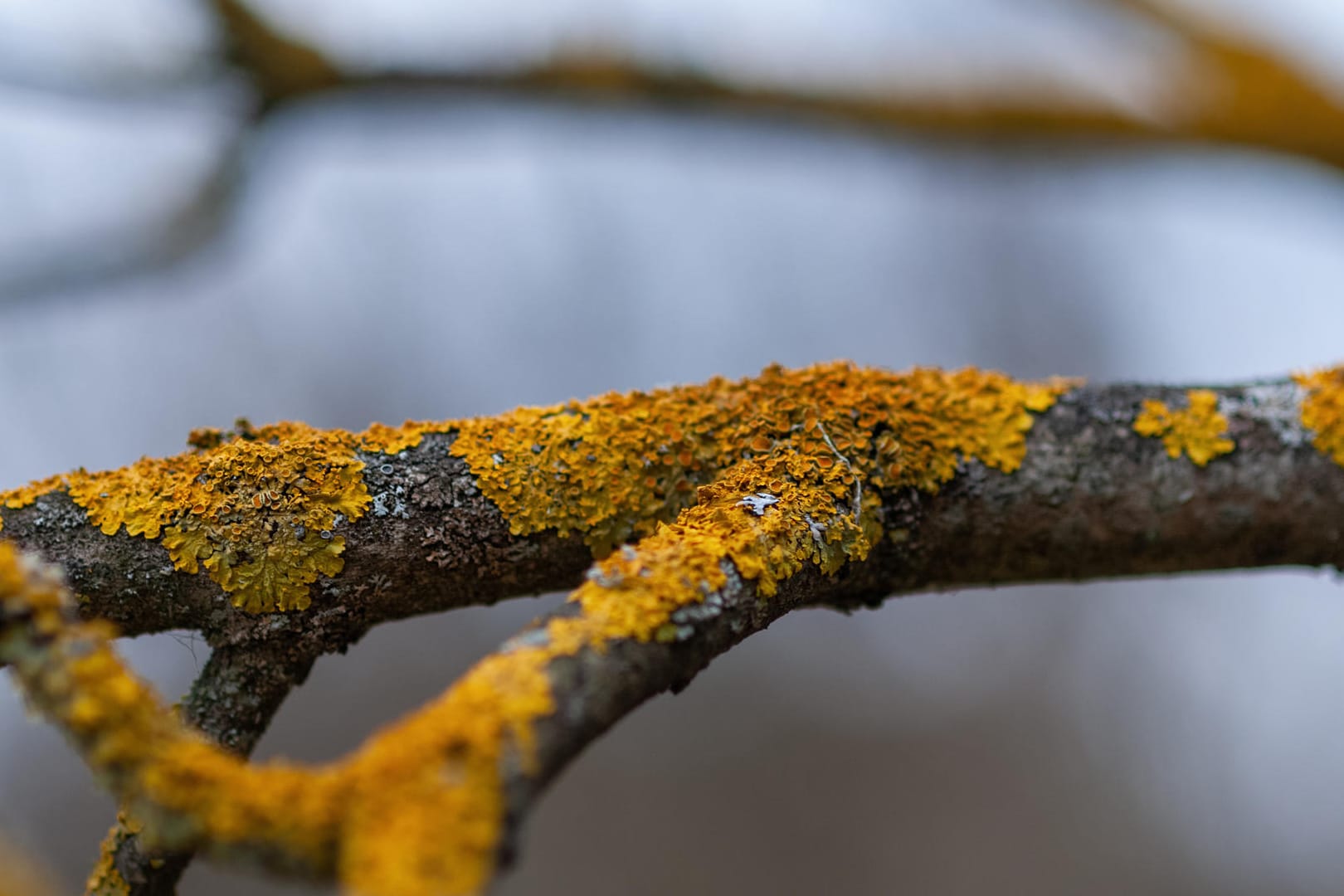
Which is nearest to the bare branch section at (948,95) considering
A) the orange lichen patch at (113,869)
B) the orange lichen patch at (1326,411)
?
the orange lichen patch at (1326,411)

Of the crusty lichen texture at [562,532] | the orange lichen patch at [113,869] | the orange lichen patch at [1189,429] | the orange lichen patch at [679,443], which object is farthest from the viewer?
the orange lichen patch at [1189,429]

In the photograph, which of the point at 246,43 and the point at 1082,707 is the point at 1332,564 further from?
the point at 1082,707

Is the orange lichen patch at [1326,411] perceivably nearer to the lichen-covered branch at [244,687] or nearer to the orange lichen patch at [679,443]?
the orange lichen patch at [679,443]

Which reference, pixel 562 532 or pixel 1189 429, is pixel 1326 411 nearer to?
pixel 1189 429

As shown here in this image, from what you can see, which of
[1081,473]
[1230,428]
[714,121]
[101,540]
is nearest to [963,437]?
[1081,473]

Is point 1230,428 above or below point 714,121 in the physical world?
below

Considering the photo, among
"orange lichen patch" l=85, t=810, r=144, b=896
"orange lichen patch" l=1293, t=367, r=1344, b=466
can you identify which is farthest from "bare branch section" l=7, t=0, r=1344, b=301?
"orange lichen patch" l=85, t=810, r=144, b=896
